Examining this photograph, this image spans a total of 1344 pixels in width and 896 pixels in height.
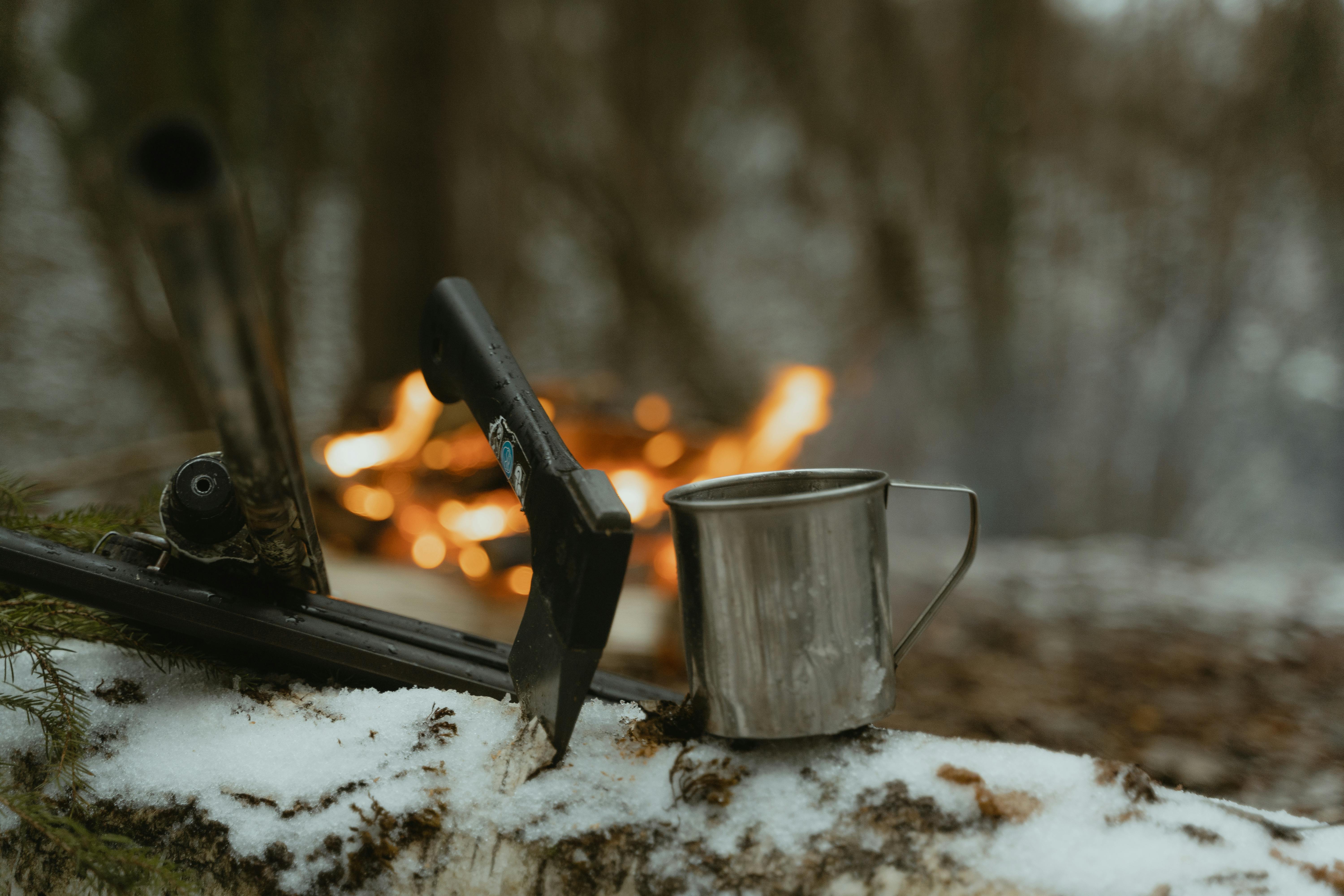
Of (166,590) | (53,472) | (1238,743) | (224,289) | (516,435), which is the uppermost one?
(224,289)

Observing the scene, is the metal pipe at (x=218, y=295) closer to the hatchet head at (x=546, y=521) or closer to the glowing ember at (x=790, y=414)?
the hatchet head at (x=546, y=521)

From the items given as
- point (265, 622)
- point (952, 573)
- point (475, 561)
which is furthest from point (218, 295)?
point (475, 561)

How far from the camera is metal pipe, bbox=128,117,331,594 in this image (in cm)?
43

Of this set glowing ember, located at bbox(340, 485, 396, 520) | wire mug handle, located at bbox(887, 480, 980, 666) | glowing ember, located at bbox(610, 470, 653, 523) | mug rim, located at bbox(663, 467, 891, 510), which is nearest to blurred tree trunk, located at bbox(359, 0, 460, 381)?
glowing ember, located at bbox(340, 485, 396, 520)

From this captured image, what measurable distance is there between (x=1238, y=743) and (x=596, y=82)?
3488mm

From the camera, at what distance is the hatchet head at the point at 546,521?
2.10 feet

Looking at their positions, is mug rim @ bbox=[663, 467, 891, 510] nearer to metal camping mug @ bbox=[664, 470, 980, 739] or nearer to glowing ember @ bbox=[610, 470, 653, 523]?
metal camping mug @ bbox=[664, 470, 980, 739]

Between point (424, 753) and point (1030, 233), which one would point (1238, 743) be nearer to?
point (424, 753)

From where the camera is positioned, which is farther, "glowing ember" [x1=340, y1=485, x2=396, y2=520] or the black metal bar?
"glowing ember" [x1=340, y1=485, x2=396, y2=520]

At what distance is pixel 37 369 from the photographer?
3.38 metres

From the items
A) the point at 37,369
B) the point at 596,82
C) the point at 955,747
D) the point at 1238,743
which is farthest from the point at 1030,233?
the point at 37,369

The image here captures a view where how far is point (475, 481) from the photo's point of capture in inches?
110

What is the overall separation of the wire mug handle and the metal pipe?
54 cm

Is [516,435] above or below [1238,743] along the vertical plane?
above
